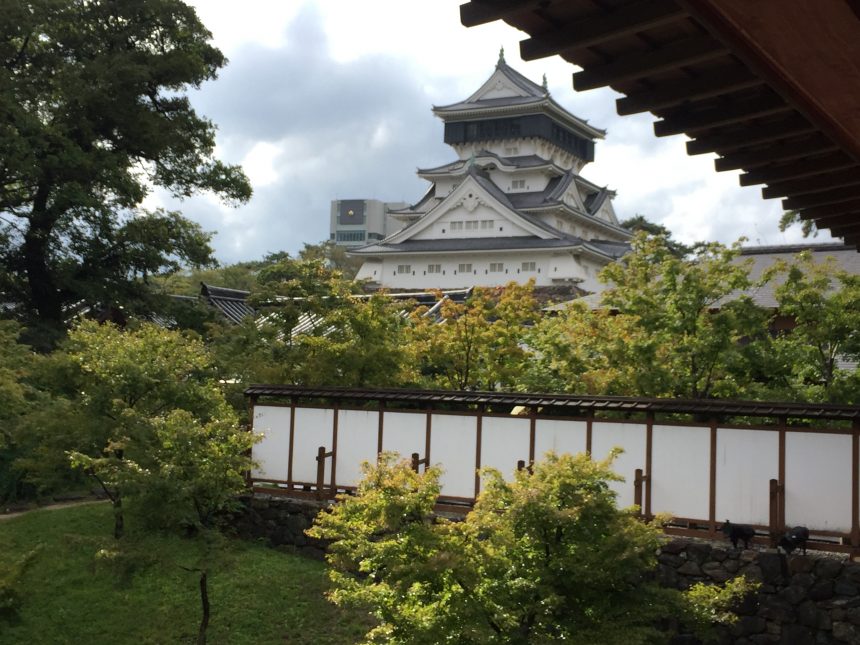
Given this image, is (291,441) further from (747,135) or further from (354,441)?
(747,135)

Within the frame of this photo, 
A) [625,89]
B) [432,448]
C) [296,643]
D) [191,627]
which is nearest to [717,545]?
[432,448]

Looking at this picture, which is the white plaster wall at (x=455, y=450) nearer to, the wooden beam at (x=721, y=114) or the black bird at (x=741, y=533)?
the black bird at (x=741, y=533)

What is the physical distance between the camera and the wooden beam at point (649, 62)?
245 centimetres

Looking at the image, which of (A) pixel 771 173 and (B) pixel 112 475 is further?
(B) pixel 112 475

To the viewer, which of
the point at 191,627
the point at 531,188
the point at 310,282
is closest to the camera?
the point at 191,627

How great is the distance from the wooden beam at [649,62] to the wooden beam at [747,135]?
619 mm

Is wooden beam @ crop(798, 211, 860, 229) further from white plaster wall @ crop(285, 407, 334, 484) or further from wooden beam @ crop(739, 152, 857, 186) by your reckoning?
white plaster wall @ crop(285, 407, 334, 484)

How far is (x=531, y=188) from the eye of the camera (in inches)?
2128

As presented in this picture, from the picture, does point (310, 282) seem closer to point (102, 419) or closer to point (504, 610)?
point (102, 419)

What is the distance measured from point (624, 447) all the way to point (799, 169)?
952cm

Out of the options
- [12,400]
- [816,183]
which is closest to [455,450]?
[12,400]

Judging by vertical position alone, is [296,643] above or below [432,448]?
below

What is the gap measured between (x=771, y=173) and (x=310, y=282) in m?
15.4

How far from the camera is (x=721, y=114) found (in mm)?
2908
